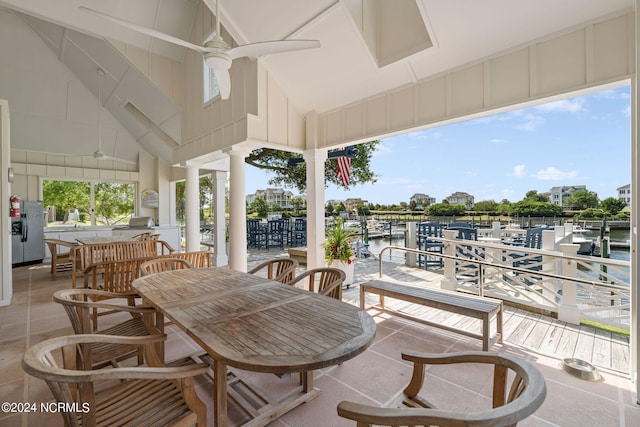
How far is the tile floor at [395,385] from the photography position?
6.69 ft

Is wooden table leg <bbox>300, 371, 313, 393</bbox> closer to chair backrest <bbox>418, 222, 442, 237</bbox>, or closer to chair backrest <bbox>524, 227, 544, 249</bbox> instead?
chair backrest <bbox>524, 227, 544, 249</bbox>

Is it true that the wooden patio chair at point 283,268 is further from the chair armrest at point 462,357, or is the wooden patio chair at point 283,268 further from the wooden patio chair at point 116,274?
the chair armrest at point 462,357

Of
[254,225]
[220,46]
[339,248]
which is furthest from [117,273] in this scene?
[254,225]

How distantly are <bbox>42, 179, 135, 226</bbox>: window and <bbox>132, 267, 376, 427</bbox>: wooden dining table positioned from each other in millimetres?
8940

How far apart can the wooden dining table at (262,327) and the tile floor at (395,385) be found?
214mm

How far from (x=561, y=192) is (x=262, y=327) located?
11556 mm

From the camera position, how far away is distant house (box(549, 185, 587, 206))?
9.54 meters

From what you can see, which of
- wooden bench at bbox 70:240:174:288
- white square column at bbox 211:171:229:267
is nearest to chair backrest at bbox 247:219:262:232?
white square column at bbox 211:171:229:267

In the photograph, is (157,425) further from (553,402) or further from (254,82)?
(254,82)

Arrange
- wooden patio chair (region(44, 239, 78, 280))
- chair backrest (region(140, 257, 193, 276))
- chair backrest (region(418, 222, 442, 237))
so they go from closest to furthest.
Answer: chair backrest (region(140, 257, 193, 276)), wooden patio chair (region(44, 239, 78, 280)), chair backrest (region(418, 222, 442, 237))

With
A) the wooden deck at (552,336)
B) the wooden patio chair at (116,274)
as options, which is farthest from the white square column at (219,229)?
the wooden deck at (552,336)

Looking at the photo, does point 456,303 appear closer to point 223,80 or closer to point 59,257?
point 223,80

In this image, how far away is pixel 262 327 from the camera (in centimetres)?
171

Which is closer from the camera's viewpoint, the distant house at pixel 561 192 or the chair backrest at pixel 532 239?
the chair backrest at pixel 532 239
